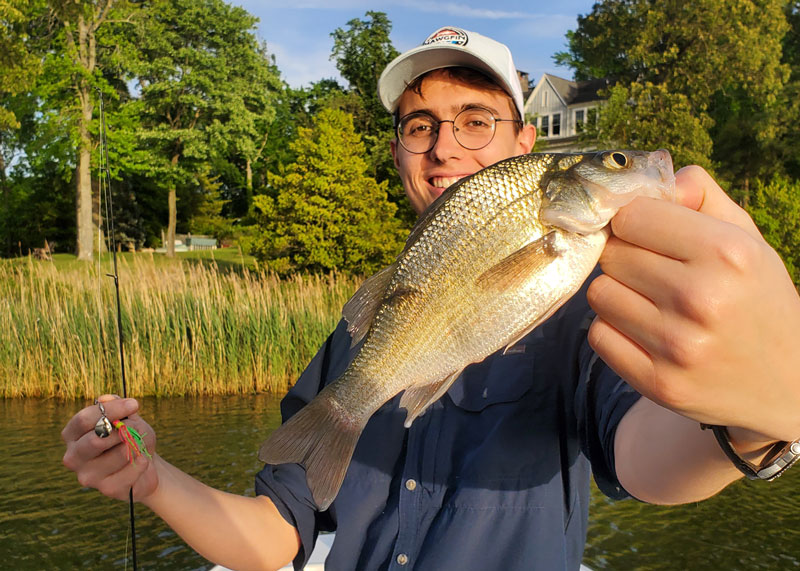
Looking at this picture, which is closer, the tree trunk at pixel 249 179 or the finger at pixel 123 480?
the finger at pixel 123 480

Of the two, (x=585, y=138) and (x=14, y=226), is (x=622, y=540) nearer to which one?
(x=585, y=138)

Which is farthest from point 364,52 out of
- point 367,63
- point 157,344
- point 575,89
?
point 157,344

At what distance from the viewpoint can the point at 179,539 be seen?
5.62m

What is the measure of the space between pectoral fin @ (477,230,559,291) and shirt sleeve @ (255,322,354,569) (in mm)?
923

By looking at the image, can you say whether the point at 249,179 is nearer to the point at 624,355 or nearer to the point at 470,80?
the point at 470,80

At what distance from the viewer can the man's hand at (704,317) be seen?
958mm

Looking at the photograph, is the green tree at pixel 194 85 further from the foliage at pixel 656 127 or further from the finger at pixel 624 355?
the finger at pixel 624 355

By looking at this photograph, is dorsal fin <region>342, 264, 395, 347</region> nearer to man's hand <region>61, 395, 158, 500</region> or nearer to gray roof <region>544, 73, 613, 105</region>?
man's hand <region>61, 395, 158, 500</region>

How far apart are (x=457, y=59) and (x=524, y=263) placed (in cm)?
134

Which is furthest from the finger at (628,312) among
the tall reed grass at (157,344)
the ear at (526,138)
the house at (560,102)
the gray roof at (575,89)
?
the gray roof at (575,89)

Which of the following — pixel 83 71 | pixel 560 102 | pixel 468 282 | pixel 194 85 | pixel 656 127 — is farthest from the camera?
pixel 560 102

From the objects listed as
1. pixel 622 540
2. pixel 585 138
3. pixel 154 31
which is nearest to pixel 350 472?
pixel 622 540

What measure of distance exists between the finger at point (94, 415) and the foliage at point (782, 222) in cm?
1872

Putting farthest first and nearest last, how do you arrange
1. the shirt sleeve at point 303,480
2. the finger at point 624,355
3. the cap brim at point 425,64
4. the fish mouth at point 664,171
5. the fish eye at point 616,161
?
the cap brim at point 425,64, the shirt sleeve at point 303,480, the fish eye at point 616,161, the fish mouth at point 664,171, the finger at point 624,355
